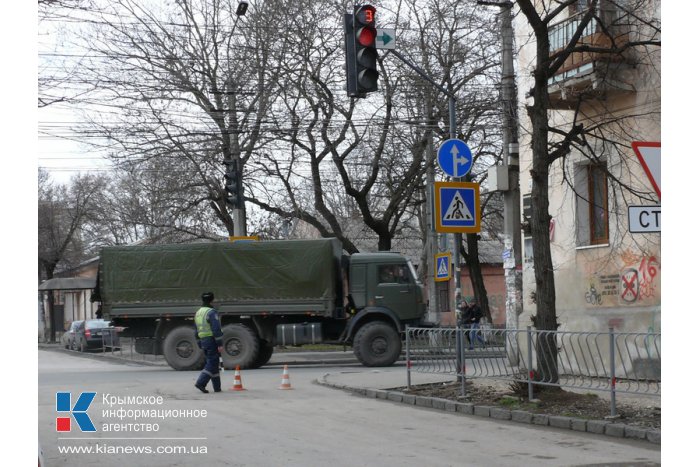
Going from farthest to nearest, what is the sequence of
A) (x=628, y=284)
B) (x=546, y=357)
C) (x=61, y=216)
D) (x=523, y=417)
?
(x=61, y=216) < (x=628, y=284) < (x=546, y=357) < (x=523, y=417)

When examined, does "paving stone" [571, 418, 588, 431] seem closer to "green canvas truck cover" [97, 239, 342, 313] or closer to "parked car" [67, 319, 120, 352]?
"green canvas truck cover" [97, 239, 342, 313]

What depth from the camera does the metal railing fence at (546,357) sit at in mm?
12039

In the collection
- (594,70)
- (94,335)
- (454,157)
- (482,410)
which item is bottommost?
(94,335)

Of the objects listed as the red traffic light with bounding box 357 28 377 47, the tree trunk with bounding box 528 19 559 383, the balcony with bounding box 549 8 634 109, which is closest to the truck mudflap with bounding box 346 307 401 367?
the balcony with bounding box 549 8 634 109

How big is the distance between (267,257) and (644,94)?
11.4 meters

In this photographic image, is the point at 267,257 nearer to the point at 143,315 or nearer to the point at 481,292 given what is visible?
the point at 143,315

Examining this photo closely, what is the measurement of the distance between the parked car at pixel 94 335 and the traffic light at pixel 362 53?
25.9 metres

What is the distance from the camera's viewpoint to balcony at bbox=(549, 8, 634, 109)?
15.9 m

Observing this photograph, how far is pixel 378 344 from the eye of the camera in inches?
951

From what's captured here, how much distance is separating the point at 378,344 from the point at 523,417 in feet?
37.9

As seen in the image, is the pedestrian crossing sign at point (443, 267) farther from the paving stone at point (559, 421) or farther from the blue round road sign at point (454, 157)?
the paving stone at point (559, 421)

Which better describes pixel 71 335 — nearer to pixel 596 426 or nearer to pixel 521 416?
pixel 521 416

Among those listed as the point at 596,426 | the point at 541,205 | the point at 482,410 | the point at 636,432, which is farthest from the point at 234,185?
the point at 636,432

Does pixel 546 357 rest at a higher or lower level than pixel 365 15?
lower
